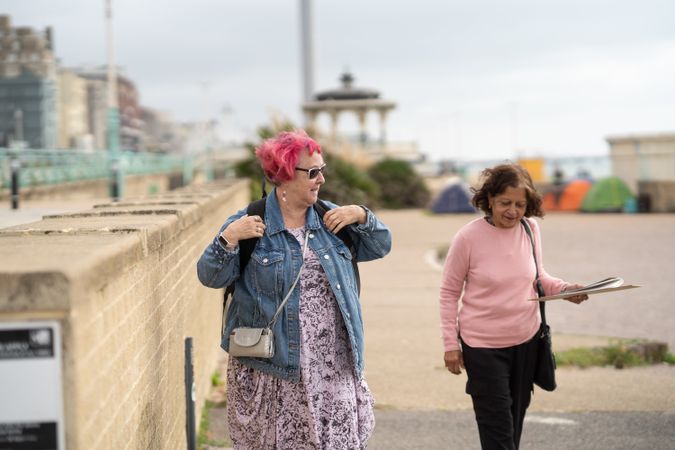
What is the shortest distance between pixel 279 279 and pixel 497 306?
53.2 inches

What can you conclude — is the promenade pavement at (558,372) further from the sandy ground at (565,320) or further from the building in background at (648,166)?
the building in background at (648,166)

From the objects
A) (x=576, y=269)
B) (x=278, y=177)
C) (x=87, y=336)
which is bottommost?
(x=576, y=269)

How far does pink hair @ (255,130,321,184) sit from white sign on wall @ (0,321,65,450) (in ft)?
5.70

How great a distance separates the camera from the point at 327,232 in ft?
14.2

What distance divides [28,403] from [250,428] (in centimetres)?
166

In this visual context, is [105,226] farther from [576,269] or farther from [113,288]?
[576,269]

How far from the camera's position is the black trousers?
4938mm

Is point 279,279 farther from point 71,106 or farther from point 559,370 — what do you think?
point 71,106

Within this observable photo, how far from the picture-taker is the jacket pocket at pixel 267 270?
415cm

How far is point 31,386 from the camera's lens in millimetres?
2680

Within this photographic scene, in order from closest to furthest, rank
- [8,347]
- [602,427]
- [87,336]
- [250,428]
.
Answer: [8,347] → [87,336] → [250,428] → [602,427]

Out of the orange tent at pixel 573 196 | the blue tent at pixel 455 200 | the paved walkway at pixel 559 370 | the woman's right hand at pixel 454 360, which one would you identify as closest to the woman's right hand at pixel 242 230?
the woman's right hand at pixel 454 360

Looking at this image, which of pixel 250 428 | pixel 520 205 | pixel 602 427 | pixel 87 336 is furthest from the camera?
pixel 602 427

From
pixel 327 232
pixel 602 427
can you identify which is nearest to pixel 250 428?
pixel 327 232
